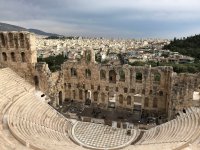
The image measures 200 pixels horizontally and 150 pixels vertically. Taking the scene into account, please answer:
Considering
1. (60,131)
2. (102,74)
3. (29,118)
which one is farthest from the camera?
(102,74)

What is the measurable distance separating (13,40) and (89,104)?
1306 centimetres

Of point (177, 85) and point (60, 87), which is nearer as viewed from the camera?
point (177, 85)

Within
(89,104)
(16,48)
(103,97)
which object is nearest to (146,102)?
(103,97)

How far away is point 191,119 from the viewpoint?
72.4ft

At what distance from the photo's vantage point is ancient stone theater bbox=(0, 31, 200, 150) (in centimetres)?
1962

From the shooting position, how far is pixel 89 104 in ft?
108

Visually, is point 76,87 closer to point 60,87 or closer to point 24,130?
point 60,87

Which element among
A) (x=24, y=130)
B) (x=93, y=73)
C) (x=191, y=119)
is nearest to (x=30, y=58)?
(x=93, y=73)

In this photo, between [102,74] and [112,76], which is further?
[102,74]

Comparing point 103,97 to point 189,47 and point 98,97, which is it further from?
point 189,47

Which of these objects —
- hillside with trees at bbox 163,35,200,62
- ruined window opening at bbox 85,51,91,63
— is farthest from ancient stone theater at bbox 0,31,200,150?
hillside with trees at bbox 163,35,200,62

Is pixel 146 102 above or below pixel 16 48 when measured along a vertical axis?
below

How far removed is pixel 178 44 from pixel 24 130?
82553 millimetres

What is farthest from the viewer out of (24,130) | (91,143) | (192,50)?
(192,50)
